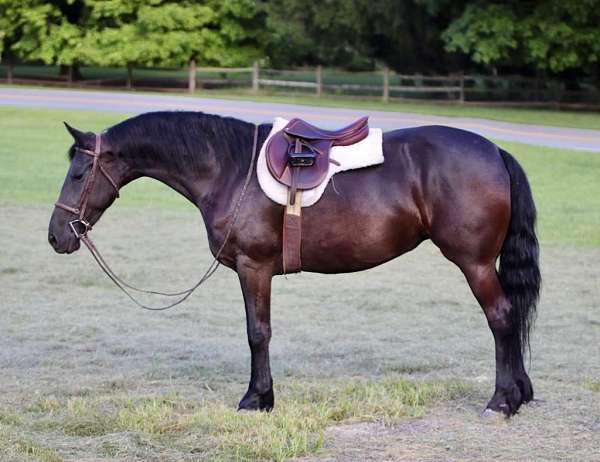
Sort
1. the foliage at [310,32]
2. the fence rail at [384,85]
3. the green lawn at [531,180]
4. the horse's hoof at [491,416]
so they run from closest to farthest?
the horse's hoof at [491,416]
the green lawn at [531,180]
the foliage at [310,32]
the fence rail at [384,85]

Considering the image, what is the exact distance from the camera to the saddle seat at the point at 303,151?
6.16m

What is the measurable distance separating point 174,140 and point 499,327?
223cm

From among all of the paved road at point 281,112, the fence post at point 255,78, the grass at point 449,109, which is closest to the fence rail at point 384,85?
the fence post at point 255,78

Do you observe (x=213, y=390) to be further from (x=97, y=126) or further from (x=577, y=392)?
(x=97, y=126)

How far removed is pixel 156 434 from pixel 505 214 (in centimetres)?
237

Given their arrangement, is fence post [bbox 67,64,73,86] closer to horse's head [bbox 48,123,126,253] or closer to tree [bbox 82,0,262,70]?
tree [bbox 82,0,262,70]

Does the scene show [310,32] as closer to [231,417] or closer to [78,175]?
[78,175]

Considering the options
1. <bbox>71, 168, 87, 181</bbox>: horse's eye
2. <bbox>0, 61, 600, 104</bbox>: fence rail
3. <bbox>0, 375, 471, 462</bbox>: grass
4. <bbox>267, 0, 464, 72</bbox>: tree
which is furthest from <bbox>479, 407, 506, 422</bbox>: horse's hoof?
<bbox>0, 61, 600, 104</bbox>: fence rail

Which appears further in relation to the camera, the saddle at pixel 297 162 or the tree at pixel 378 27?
the tree at pixel 378 27

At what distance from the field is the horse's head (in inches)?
40.3

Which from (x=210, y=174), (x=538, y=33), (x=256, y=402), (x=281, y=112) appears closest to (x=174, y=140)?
(x=210, y=174)

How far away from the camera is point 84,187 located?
627 centimetres

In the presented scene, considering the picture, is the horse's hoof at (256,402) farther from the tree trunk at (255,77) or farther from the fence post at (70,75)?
the fence post at (70,75)

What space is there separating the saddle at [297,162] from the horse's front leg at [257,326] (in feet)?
0.60
